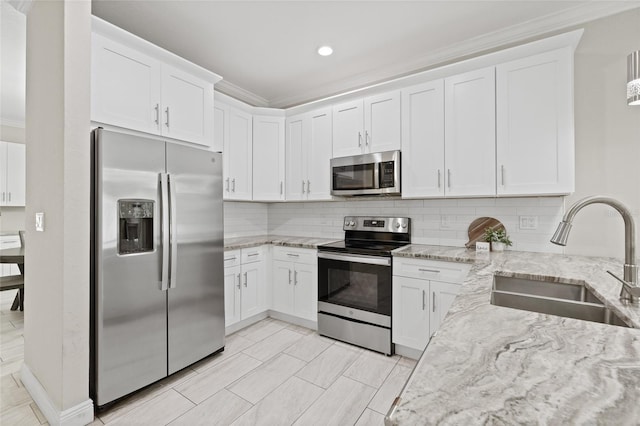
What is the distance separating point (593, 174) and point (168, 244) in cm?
325

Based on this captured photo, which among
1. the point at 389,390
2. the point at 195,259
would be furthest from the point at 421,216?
the point at 195,259

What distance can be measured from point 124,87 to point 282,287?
7.61 feet

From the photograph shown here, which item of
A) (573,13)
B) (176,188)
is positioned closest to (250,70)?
(176,188)

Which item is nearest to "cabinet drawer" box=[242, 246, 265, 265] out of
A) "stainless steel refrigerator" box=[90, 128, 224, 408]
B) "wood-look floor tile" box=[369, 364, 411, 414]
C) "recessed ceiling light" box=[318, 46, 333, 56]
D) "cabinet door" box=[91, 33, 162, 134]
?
"stainless steel refrigerator" box=[90, 128, 224, 408]

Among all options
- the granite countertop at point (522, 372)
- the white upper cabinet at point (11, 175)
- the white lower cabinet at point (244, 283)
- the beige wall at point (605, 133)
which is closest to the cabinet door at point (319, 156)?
the white lower cabinet at point (244, 283)

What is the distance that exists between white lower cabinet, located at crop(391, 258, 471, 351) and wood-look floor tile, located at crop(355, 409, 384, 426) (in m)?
0.77

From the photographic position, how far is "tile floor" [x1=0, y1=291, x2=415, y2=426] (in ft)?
6.03

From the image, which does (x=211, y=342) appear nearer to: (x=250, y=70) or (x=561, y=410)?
(x=561, y=410)

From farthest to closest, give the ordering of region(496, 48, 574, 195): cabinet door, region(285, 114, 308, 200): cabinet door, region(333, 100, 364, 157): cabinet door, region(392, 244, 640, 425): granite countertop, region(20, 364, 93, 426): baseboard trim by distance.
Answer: region(285, 114, 308, 200): cabinet door
region(333, 100, 364, 157): cabinet door
region(496, 48, 574, 195): cabinet door
region(20, 364, 93, 426): baseboard trim
region(392, 244, 640, 425): granite countertop

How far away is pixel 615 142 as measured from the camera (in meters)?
2.22

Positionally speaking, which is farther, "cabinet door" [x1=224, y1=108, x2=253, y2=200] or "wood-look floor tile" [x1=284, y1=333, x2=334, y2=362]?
"cabinet door" [x1=224, y1=108, x2=253, y2=200]

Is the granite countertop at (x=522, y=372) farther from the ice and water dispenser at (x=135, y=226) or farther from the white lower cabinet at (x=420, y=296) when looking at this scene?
the ice and water dispenser at (x=135, y=226)

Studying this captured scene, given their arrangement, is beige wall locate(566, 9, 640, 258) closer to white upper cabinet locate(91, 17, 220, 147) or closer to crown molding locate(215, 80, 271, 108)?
white upper cabinet locate(91, 17, 220, 147)

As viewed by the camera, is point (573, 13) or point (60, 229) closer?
point (60, 229)
